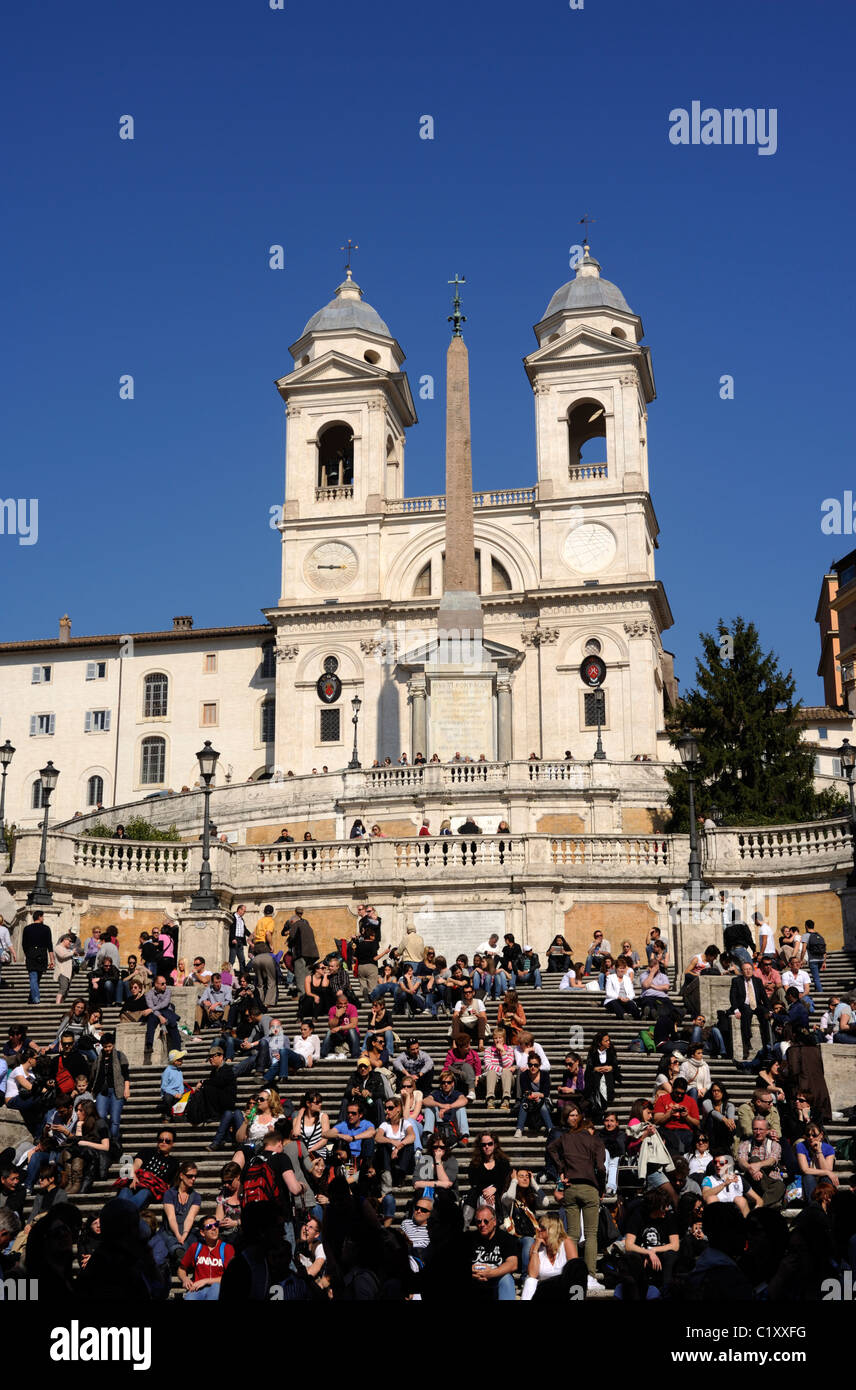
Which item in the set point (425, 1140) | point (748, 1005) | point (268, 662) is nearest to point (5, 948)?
point (425, 1140)

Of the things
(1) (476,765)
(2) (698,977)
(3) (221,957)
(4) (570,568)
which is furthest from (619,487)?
(2) (698,977)

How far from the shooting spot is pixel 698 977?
2225 centimetres

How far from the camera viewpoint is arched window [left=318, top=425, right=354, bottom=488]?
243 ft

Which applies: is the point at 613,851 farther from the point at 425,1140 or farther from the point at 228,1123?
the point at 425,1140

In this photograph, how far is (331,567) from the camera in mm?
70688

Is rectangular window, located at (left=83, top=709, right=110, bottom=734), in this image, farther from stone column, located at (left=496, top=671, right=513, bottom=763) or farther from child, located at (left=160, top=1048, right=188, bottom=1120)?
child, located at (left=160, top=1048, right=188, bottom=1120)

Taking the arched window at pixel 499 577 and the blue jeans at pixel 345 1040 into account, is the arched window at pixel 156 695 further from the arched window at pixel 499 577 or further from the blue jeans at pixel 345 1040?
the blue jeans at pixel 345 1040

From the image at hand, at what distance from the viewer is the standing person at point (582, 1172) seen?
47.4 ft

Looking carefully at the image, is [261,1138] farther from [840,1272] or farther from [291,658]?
[291,658]

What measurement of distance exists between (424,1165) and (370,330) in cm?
6276

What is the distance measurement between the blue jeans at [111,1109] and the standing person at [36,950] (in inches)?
280

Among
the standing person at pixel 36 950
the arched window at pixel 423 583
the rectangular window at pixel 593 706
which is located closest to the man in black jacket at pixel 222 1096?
the standing person at pixel 36 950

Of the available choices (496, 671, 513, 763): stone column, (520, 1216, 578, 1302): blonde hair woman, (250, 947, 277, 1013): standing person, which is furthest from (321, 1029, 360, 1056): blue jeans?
(496, 671, 513, 763): stone column
